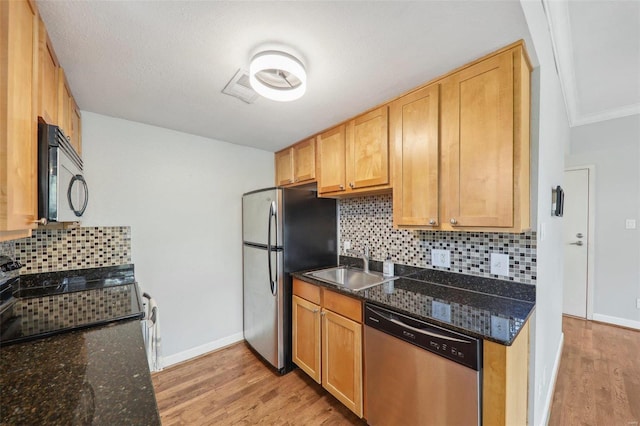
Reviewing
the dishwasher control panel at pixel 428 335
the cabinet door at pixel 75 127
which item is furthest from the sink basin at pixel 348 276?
the cabinet door at pixel 75 127

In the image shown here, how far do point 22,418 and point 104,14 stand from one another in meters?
1.46

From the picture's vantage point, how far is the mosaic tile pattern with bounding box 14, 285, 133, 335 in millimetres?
1235

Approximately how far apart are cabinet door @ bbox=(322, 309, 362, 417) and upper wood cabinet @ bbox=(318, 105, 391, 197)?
102 cm

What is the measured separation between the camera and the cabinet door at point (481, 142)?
4.37 ft

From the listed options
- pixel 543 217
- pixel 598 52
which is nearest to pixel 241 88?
pixel 543 217

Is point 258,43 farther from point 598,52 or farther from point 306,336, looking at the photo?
point 598,52

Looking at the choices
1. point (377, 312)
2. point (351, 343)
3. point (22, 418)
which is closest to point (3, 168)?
point (22, 418)

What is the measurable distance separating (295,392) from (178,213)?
1.90 meters

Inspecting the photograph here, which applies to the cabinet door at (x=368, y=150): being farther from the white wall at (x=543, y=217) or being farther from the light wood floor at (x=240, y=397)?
the light wood floor at (x=240, y=397)

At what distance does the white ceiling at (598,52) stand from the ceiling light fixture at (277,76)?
4.67ft

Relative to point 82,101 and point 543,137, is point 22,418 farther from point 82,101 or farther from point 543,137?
point 543,137

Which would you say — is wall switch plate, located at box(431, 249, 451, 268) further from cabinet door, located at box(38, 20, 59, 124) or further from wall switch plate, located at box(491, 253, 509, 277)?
cabinet door, located at box(38, 20, 59, 124)

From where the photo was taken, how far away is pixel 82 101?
6.26 feet

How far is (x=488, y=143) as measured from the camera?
140 cm
